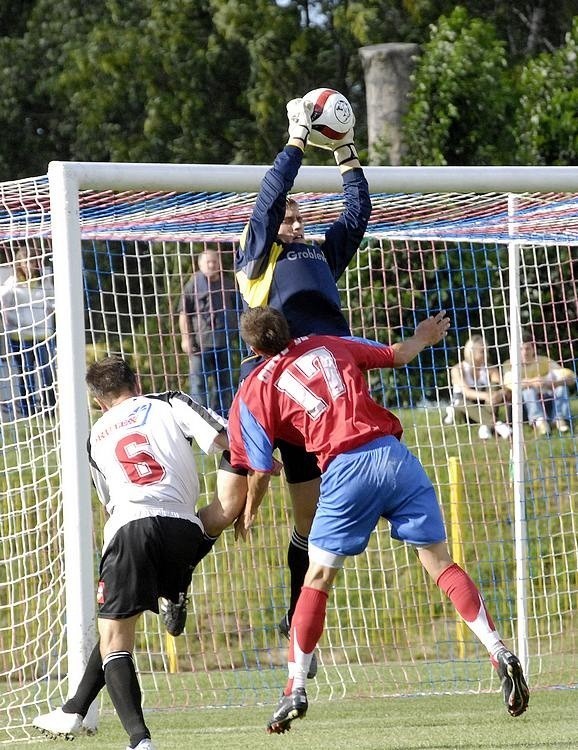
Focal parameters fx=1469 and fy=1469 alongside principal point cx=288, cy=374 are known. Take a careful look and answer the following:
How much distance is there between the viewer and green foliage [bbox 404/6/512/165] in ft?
54.1

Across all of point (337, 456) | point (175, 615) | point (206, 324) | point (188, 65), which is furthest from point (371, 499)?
point (188, 65)

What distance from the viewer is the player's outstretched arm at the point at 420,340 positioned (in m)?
6.27

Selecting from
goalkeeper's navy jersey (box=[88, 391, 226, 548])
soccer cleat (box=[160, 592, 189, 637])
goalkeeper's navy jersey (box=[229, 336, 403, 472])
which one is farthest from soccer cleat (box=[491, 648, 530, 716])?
soccer cleat (box=[160, 592, 189, 637])

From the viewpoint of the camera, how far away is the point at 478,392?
10359 mm

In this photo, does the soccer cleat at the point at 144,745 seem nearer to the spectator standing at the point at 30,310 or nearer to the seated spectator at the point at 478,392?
the spectator standing at the point at 30,310

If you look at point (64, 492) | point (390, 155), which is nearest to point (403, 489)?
point (64, 492)

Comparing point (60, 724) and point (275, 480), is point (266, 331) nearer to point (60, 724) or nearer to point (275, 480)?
point (60, 724)

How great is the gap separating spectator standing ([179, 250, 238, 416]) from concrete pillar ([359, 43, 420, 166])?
22.8 ft

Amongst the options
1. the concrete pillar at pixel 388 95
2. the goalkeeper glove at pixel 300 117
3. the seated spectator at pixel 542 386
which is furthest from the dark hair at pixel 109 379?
the concrete pillar at pixel 388 95

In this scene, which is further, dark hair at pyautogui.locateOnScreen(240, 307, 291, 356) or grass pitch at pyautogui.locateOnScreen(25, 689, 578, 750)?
grass pitch at pyautogui.locateOnScreen(25, 689, 578, 750)

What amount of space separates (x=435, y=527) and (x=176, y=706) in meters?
2.82

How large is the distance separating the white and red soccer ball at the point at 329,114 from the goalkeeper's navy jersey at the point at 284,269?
237 millimetres

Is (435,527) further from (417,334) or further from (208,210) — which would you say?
(208,210)

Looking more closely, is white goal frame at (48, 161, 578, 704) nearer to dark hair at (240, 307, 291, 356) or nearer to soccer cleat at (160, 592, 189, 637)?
soccer cleat at (160, 592, 189, 637)
